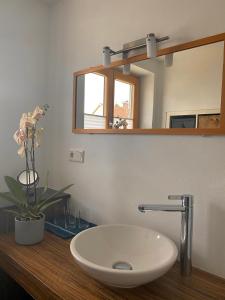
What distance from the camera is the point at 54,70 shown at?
1.79 meters

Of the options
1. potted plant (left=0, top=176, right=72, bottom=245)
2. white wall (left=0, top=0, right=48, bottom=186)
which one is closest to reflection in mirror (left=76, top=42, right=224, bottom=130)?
white wall (left=0, top=0, right=48, bottom=186)

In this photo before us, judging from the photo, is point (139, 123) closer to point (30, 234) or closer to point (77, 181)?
point (77, 181)

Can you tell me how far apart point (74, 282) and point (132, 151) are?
0.69m

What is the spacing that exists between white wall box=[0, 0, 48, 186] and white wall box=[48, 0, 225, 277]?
0.29 feet

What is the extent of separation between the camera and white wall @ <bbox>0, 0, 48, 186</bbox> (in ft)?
5.27

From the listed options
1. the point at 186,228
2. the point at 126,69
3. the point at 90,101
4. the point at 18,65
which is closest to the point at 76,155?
the point at 90,101

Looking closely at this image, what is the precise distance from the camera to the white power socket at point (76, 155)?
1581 mm

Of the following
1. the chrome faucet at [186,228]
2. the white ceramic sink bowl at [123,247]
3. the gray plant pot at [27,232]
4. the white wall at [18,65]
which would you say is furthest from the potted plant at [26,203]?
the chrome faucet at [186,228]

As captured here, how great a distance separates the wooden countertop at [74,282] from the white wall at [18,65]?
28.8 inches

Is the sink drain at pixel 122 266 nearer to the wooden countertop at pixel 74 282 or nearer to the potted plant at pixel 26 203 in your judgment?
the wooden countertop at pixel 74 282

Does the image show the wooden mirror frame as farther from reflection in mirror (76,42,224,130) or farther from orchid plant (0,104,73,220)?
orchid plant (0,104,73,220)

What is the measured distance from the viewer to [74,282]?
937 mm

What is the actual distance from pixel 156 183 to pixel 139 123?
1.08 feet

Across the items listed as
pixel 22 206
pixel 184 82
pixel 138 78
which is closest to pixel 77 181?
pixel 22 206
